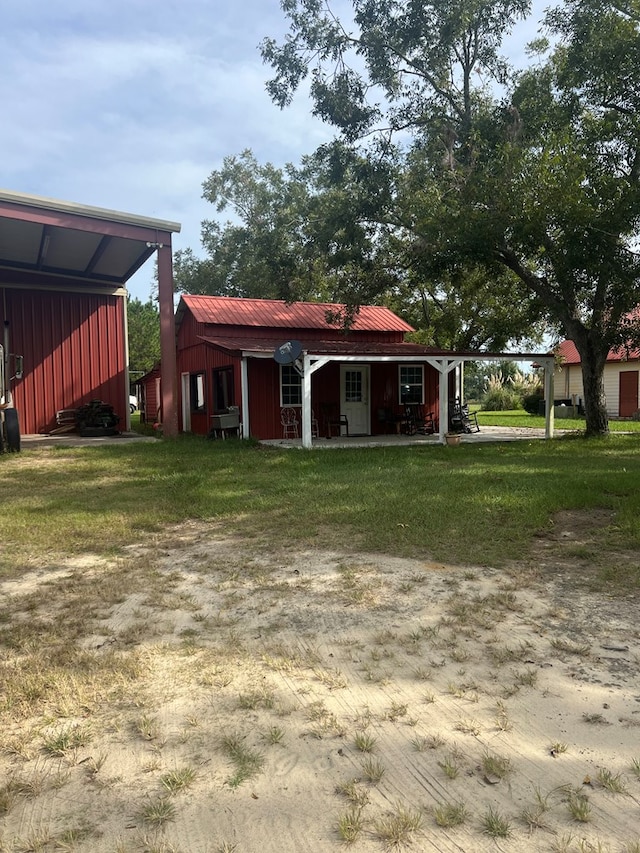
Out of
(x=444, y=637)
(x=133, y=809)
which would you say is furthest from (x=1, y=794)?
(x=444, y=637)

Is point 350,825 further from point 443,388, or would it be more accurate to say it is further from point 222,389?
point 222,389

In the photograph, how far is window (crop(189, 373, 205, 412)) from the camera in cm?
1716

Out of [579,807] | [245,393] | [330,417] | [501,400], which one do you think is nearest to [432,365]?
[330,417]

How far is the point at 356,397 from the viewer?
53.9ft

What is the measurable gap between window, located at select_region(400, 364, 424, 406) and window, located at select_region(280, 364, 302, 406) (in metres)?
3.25

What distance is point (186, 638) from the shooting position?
3312mm

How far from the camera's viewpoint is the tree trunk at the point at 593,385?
577 inches

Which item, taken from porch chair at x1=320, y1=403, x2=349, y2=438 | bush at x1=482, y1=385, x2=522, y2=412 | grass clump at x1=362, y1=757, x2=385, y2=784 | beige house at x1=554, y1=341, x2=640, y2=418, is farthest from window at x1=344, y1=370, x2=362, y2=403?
bush at x1=482, y1=385, x2=522, y2=412

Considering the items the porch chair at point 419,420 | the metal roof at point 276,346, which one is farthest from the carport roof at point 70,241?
the porch chair at point 419,420

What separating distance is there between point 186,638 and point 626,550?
3581 millimetres

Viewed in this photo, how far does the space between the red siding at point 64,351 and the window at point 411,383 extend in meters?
7.98

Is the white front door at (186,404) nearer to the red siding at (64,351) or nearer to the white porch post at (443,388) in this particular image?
the red siding at (64,351)

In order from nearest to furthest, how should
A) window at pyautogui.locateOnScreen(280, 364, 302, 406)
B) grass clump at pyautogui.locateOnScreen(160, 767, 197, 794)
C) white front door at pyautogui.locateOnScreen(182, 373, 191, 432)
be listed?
grass clump at pyautogui.locateOnScreen(160, 767, 197, 794), window at pyautogui.locateOnScreen(280, 364, 302, 406), white front door at pyautogui.locateOnScreen(182, 373, 191, 432)

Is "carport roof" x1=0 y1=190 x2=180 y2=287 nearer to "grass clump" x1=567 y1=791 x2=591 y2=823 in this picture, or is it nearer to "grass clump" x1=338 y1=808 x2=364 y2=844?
"grass clump" x1=338 y1=808 x2=364 y2=844
